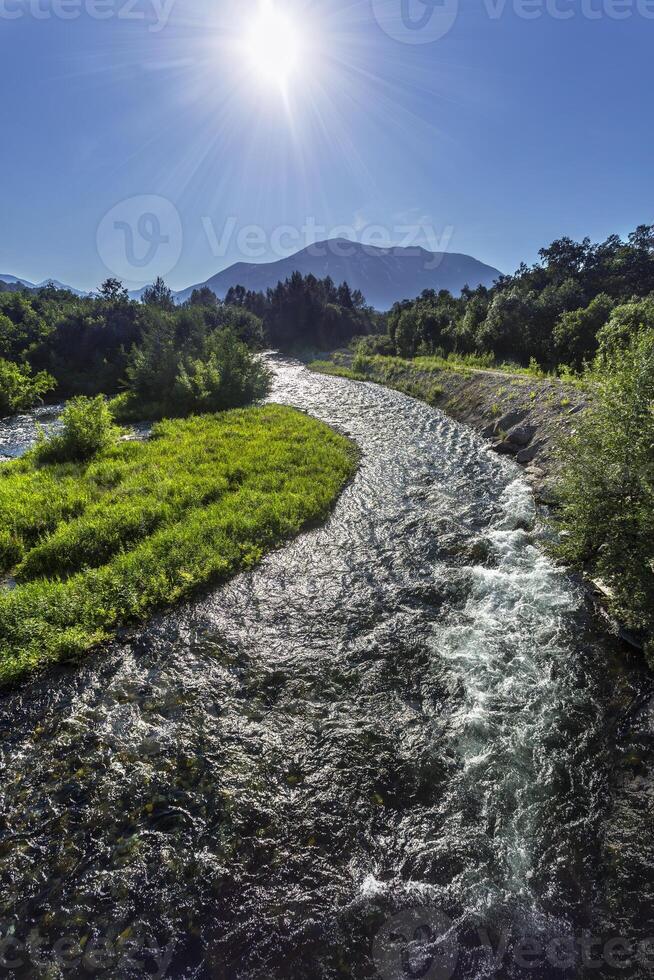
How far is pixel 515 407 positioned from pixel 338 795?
1007 inches

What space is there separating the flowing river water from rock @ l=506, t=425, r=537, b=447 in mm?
12974

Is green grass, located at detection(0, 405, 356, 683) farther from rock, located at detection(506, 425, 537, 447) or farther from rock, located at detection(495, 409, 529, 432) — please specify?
rock, located at detection(495, 409, 529, 432)

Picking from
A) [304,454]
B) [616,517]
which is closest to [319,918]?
[616,517]

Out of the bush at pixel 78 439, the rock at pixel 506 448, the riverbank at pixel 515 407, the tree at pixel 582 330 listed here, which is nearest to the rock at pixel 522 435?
the riverbank at pixel 515 407

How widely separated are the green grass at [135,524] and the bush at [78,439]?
0.95 meters

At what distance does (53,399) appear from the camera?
4844 cm

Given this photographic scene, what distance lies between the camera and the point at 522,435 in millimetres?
22922

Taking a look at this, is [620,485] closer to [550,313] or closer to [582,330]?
[582,330]

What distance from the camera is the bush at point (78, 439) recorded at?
2211 cm

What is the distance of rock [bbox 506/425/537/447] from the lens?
22.7m

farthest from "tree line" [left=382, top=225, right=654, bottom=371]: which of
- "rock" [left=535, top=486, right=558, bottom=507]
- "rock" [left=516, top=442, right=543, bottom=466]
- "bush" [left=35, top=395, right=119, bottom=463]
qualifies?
"bush" [left=35, top=395, right=119, bottom=463]

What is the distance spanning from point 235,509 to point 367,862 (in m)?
12.1

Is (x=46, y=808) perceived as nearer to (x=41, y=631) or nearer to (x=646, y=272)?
(x=41, y=631)

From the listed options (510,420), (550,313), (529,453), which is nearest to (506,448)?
(529,453)
